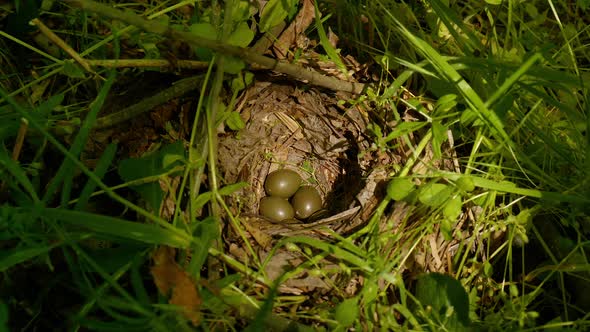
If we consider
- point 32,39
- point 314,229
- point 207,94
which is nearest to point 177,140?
point 207,94

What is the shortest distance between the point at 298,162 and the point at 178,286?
1.00 m

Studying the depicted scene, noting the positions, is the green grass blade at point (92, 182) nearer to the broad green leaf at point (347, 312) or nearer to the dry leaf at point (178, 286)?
the dry leaf at point (178, 286)

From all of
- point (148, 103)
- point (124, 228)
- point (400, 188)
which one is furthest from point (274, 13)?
point (124, 228)

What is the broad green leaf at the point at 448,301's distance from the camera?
1089 mm

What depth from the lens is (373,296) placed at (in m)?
1.06

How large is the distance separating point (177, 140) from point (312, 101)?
43cm

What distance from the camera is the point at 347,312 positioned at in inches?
39.9

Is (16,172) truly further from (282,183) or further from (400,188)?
(282,183)

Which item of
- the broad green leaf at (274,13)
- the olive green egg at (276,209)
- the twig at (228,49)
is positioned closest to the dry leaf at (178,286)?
the twig at (228,49)

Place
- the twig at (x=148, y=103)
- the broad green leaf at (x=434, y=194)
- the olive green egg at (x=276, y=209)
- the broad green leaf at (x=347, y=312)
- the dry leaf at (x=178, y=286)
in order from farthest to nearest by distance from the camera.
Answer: the olive green egg at (x=276, y=209) < the twig at (x=148, y=103) < the broad green leaf at (x=434, y=194) < the broad green leaf at (x=347, y=312) < the dry leaf at (x=178, y=286)

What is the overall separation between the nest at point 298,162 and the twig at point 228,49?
0.07 metres

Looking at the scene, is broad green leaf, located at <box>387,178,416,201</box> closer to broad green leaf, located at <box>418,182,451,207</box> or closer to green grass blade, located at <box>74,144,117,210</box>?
broad green leaf, located at <box>418,182,451,207</box>

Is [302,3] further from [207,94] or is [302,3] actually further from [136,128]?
[136,128]

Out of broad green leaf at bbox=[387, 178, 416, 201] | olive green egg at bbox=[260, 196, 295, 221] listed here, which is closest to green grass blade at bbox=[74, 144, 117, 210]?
broad green leaf at bbox=[387, 178, 416, 201]
